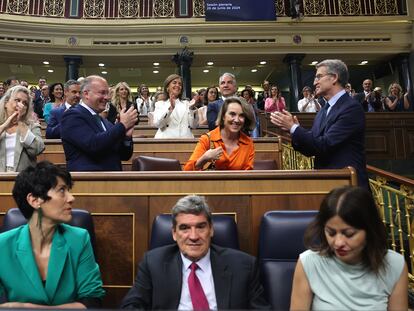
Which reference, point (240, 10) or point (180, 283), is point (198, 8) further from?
point (180, 283)

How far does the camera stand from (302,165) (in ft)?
14.9

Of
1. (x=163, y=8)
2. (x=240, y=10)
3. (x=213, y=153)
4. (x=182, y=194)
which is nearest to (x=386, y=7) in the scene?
(x=240, y=10)

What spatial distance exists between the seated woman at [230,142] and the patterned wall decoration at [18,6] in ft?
28.2

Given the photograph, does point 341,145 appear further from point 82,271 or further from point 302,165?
point 302,165

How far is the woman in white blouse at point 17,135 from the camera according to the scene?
2.41 m

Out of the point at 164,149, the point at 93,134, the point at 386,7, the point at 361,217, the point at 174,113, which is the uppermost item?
the point at 386,7

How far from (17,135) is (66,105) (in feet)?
3.83

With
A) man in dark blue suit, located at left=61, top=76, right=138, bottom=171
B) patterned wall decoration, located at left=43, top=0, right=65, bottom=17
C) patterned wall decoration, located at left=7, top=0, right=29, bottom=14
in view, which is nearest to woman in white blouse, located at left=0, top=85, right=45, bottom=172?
man in dark blue suit, located at left=61, top=76, right=138, bottom=171

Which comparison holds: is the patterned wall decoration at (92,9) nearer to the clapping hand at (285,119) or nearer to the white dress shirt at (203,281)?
the clapping hand at (285,119)

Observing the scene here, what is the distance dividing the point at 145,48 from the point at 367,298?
29.4 feet

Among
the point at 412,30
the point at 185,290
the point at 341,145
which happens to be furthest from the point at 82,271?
the point at 412,30

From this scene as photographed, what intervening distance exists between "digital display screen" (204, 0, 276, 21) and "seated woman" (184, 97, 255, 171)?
710 centimetres

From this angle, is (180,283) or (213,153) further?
(213,153)

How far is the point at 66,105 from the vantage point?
3553 millimetres
